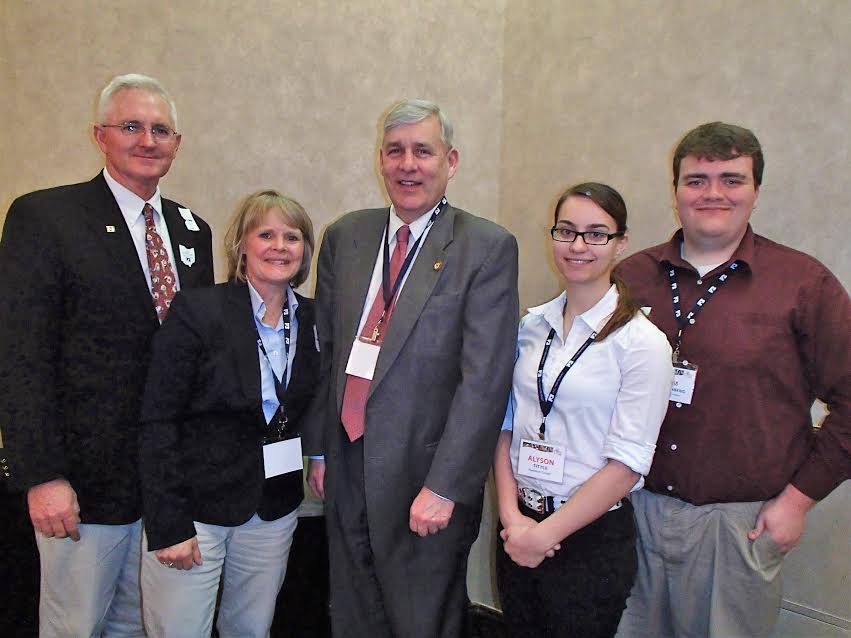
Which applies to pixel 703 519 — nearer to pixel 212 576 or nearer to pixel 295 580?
pixel 212 576

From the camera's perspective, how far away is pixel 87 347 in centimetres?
178

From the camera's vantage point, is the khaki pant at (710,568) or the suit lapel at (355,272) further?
the suit lapel at (355,272)

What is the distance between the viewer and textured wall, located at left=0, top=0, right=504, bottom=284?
2.60m

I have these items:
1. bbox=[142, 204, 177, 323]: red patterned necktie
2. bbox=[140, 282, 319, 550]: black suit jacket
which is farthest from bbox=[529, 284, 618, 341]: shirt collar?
bbox=[142, 204, 177, 323]: red patterned necktie

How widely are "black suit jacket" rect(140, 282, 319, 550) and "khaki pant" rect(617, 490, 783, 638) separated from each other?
118 centimetres

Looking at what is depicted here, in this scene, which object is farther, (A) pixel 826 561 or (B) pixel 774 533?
(A) pixel 826 561

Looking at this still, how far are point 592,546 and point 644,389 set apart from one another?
0.44 metres

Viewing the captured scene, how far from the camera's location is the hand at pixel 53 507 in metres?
1.69

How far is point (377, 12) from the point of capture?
2953 mm

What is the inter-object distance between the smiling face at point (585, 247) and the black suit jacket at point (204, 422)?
94cm

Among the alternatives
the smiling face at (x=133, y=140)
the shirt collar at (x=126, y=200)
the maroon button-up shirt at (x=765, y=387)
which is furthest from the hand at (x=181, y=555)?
the maroon button-up shirt at (x=765, y=387)

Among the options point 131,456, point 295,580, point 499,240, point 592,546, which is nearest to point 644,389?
point 592,546

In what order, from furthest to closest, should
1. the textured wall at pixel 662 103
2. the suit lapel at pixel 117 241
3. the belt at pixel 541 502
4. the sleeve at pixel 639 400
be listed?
the textured wall at pixel 662 103 → the suit lapel at pixel 117 241 → the belt at pixel 541 502 → the sleeve at pixel 639 400

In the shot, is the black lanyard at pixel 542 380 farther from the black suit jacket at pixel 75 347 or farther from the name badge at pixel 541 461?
the black suit jacket at pixel 75 347
